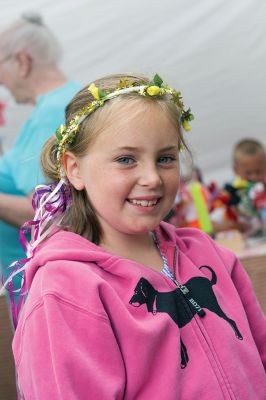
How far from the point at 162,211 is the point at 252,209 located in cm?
310

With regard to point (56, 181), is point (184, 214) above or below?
below

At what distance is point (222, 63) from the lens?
4.58 meters

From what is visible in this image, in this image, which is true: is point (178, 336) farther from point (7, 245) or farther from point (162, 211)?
point (7, 245)

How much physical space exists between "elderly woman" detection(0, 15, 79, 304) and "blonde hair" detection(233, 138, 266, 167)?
2.29m

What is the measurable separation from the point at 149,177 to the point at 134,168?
0.04 metres

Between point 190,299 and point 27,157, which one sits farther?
point 27,157

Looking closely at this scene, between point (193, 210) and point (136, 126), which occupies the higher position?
point (136, 126)

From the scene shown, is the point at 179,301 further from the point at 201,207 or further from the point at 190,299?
the point at 201,207

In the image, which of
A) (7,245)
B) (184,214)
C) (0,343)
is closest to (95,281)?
(0,343)

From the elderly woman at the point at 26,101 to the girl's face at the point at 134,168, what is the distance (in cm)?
69

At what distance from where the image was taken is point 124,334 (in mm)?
1569

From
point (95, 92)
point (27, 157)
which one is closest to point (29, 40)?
point (27, 157)

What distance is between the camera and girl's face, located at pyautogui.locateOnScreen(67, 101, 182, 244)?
1.66 m

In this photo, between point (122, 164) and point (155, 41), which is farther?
point (155, 41)
